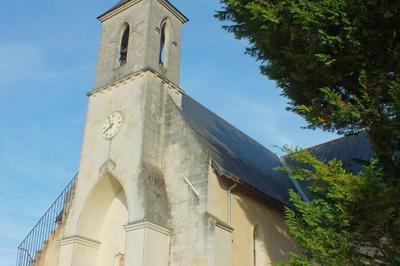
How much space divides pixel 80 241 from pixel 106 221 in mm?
1121

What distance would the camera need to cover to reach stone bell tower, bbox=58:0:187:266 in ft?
47.3

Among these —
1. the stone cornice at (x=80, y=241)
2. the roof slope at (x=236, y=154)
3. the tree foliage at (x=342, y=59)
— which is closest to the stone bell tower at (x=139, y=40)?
the roof slope at (x=236, y=154)

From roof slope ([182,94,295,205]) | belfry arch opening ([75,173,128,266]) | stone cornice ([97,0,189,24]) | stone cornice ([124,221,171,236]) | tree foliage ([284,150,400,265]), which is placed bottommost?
tree foliage ([284,150,400,265])

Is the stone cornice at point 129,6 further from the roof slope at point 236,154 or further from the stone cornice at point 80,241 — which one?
the stone cornice at point 80,241

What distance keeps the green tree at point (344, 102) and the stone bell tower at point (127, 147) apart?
6.11 metres

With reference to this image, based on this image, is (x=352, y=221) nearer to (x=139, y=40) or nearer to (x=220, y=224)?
(x=220, y=224)

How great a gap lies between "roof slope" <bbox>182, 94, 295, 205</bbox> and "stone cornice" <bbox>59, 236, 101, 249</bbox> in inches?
181

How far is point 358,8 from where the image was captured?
27.3 feet

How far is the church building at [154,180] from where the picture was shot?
14039 millimetres

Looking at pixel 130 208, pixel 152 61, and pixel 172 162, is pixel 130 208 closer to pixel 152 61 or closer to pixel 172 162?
pixel 172 162

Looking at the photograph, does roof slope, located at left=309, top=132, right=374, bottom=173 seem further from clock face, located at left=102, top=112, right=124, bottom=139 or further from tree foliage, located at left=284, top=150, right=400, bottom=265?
tree foliage, located at left=284, top=150, right=400, bottom=265

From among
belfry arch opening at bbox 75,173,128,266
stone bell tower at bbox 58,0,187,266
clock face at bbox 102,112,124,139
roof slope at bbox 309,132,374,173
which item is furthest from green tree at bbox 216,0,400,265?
roof slope at bbox 309,132,374,173

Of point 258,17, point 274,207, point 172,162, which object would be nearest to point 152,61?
point 172,162

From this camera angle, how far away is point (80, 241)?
15859 mm
